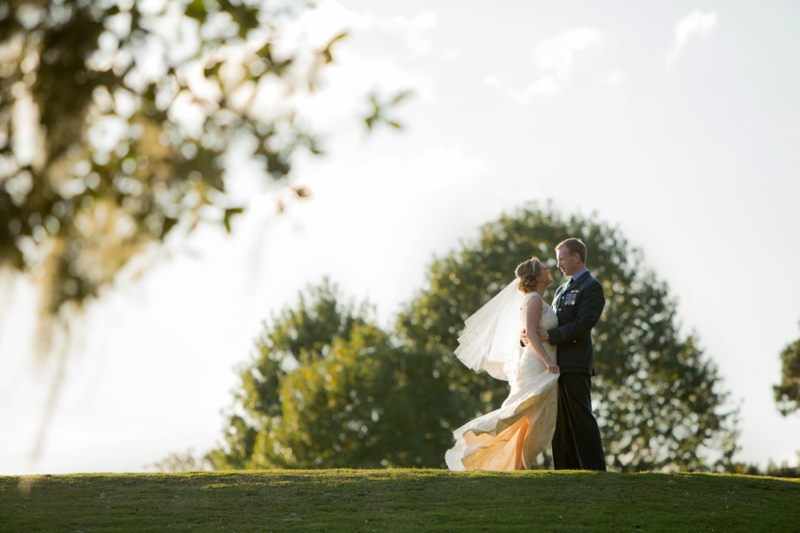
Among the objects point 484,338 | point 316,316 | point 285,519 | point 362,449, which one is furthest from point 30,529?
point 316,316

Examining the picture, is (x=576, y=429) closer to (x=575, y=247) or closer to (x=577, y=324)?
(x=577, y=324)

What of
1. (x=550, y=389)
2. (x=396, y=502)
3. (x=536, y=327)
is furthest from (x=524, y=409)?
(x=396, y=502)

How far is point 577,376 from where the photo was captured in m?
11.1

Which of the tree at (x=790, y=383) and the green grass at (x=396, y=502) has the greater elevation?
the tree at (x=790, y=383)

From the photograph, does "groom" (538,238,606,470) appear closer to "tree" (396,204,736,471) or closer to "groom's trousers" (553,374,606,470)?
"groom's trousers" (553,374,606,470)

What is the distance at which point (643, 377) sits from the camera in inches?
1350

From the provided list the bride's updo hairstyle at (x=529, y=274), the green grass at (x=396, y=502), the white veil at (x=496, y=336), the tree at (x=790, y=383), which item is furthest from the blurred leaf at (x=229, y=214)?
the tree at (x=790, y=383)

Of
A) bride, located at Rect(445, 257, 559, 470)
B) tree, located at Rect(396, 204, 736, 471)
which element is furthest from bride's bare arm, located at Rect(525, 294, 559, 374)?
tree, located at Rect(396, 204, 736, 471)

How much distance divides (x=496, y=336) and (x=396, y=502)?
4.63 m

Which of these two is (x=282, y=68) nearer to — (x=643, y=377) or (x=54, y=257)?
(x=54, y=257)

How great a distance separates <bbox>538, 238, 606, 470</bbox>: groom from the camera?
10938 mm

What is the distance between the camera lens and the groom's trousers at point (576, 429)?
35.7 ft

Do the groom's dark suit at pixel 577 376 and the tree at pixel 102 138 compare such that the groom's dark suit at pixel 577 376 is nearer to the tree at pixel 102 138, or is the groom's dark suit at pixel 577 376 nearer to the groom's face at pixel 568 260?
the groom's face at pixel 568 260

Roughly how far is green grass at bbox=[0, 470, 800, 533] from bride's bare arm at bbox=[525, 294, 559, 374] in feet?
5.26
